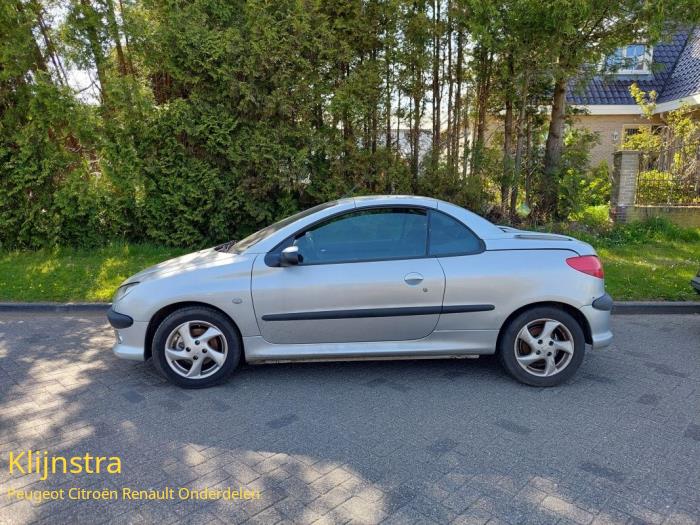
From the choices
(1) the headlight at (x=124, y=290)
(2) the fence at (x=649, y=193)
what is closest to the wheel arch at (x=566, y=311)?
(1) the headlight at (x=124, y=290)

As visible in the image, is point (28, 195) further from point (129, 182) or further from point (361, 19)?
point (361, 19)

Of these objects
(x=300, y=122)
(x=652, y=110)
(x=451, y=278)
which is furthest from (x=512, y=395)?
(x=652, y=110)

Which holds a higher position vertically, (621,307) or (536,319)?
(536,319)

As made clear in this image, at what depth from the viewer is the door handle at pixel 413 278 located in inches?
156

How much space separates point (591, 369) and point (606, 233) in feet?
21.1

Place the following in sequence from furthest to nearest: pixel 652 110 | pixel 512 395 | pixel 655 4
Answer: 1. pixel 652 110
2. pixel 655 4
3. pixel 512 395

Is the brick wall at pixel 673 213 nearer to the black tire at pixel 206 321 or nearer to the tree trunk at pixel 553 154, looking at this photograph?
the tree trunk at pixel 553 154

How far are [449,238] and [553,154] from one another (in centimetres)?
757

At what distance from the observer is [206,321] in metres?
3.99

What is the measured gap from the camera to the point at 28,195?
8.91 metres

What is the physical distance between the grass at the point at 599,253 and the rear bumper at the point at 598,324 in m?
2.59

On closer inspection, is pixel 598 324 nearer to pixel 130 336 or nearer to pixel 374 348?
pixel 374 348

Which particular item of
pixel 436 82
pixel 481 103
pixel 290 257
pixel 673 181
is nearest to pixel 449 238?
pixel 290 257

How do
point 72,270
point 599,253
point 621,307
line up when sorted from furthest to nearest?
point 599,253, point 72,270, point 621,307
